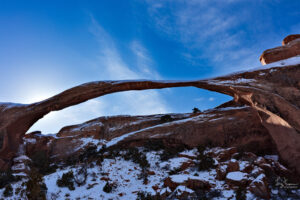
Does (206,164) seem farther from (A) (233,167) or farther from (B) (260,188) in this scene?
(B) (260,188)

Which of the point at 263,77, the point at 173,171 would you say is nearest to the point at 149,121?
the point at 173,171

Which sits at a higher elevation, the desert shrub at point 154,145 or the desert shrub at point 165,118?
the desert shrub at point 165,118

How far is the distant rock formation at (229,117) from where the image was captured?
22.4 ft

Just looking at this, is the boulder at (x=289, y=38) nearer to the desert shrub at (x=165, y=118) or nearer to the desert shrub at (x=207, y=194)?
the desert shrub at (x=165, y=118)

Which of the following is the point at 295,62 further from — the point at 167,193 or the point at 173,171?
the point at 167,193

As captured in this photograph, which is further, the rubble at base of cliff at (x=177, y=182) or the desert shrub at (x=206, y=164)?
the desert shrub at (x=206, y=164)

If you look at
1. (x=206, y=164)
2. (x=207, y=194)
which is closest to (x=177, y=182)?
(x=207, y=194)

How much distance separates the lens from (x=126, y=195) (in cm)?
598

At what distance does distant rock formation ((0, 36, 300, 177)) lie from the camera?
6.83 metres

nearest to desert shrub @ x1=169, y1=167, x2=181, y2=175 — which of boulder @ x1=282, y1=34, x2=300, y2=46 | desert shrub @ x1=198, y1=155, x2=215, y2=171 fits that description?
desert shrub @ x1=198, y1=155, x2=215, y2=171

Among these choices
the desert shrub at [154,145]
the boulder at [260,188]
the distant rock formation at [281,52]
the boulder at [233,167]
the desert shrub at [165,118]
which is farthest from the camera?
the desert shrub at [165,118]

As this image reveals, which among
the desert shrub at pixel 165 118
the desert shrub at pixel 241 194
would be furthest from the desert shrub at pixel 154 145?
the desert shrub at pixel 241 194

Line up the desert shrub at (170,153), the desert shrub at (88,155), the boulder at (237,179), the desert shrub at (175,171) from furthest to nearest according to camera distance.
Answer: the desert shrub at (88,155) < the desert shrub at (170,153) < the desert shrub at (175,171) < the boulder at (237,179)

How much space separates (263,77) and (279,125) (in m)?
1.92
